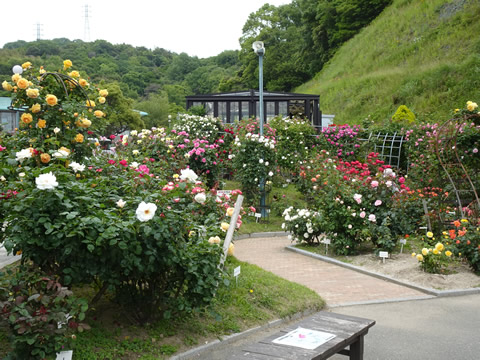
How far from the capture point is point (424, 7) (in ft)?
125

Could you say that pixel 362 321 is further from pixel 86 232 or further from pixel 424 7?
pixel 424 7

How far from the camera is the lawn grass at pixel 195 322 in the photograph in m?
4.38

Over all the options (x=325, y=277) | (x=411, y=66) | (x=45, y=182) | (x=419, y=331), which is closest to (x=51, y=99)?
(x=45, y=182)

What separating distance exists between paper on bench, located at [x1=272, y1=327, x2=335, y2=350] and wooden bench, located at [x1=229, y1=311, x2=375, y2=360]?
0.04 metres

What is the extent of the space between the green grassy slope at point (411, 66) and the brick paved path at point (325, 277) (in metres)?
13.1

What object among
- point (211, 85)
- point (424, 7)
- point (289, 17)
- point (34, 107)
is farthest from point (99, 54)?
point (34, 107)

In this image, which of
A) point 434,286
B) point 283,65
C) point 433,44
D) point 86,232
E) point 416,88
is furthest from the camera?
point 283,65

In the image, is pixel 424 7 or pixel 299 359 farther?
pixel 424 7

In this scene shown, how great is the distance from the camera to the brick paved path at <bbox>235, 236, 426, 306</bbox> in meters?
7.14

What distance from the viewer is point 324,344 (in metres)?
3.88

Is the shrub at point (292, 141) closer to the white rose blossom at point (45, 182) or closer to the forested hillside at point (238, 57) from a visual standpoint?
the white rose blossom at point (45, 182)

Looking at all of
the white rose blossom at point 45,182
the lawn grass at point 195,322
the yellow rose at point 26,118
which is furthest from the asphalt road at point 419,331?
the yellow rose at point 26,118

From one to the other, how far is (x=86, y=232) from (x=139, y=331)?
4.22 ft

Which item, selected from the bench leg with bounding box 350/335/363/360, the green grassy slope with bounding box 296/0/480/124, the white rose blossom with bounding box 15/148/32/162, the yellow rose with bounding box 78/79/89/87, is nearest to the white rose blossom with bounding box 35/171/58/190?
the white rose blossom with bounding box 15/148/32/162
